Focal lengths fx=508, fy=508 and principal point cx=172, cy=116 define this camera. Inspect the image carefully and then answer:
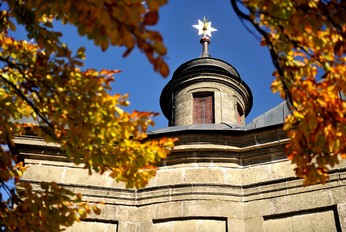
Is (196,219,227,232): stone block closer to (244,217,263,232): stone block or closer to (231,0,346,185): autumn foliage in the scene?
(244,217,263,232): stone block

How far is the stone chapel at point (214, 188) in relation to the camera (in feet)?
27.0

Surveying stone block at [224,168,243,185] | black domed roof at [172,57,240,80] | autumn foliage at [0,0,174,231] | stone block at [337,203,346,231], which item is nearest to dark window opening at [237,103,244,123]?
black domed roof at [172,57,240,80]

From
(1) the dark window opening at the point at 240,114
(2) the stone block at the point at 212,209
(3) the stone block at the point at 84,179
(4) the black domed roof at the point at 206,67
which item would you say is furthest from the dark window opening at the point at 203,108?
(2) the stone block at the point at 212,209

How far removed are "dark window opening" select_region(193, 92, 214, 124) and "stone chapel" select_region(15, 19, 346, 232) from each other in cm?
356

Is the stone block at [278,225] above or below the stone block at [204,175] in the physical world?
below

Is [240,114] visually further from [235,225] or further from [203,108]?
[235,225]

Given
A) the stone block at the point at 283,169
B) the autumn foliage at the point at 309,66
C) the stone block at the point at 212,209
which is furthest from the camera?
the stone block at the point at 283,169

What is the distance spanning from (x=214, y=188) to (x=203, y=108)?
527 cm

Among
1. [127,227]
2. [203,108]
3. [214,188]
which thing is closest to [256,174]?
[214,188]

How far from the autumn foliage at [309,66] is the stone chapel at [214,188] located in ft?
11.0

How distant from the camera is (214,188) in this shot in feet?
28.8

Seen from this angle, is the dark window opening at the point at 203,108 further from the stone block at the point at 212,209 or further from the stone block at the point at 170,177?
the stone block at the point at 212,209

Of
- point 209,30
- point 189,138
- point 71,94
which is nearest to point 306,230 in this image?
point 189,138

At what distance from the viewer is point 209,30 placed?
18.0 meters
